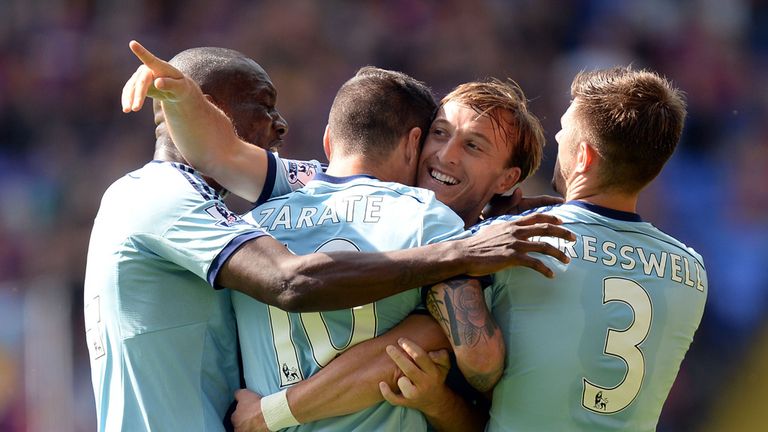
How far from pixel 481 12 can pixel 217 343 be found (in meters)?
8.23

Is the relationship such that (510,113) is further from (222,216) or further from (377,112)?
(222,216)

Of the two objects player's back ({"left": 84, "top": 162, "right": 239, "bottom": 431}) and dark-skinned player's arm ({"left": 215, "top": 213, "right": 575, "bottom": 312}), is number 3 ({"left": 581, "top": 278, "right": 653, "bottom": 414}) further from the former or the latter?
player's back ({"left": 84, "top": 162, "right": 239, "bottom": 431})

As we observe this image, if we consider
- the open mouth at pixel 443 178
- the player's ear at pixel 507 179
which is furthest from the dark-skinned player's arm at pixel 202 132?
the player's ear at pixel 507 179

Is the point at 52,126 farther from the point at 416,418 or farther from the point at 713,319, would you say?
the point at 416,418

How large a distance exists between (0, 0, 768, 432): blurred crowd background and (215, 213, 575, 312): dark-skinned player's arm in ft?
17.6

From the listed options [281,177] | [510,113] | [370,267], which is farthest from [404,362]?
[510,113]

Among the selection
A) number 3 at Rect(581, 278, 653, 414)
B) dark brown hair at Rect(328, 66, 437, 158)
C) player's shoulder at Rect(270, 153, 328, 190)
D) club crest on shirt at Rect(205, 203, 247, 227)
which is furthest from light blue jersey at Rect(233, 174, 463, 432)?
number 3 at Rect(581, 278, 653, 414)

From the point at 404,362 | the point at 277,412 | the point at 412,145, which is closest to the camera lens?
the point at 404,362

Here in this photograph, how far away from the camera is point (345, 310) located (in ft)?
14.8

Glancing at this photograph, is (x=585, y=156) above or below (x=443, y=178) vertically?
above

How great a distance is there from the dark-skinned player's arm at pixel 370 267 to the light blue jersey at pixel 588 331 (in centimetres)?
21

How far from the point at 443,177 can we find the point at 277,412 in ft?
→ 4.27

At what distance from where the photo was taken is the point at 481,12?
40.8 ft

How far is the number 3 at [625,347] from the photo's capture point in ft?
14.8
